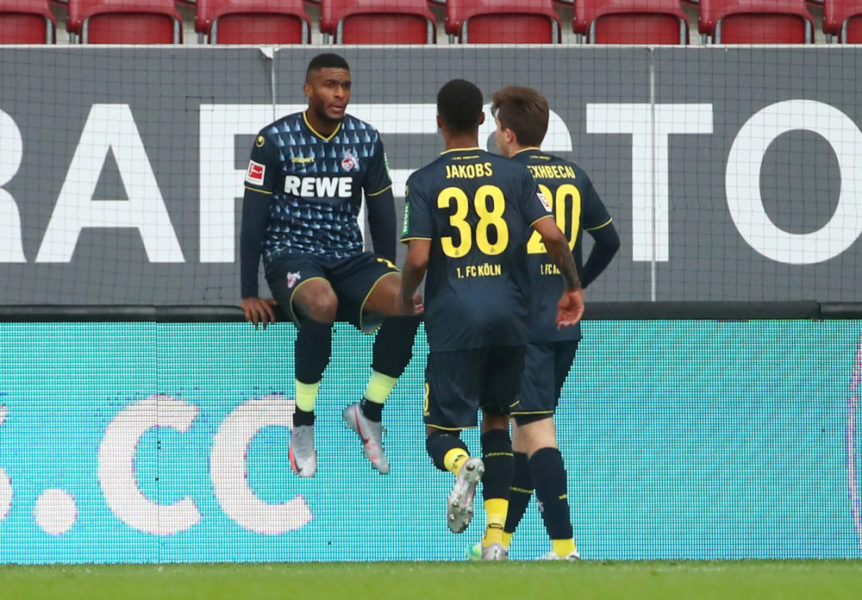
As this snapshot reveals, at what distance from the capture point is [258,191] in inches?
226

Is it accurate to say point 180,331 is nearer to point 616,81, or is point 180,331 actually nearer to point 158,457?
point 158,457

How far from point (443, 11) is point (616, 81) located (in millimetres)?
2295

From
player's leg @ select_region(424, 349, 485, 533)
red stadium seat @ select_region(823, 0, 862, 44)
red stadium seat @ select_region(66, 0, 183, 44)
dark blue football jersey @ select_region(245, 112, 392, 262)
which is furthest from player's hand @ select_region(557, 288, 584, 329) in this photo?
red stadium seat @ select_region(823, 0, 862, 44)

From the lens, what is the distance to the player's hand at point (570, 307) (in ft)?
17.6

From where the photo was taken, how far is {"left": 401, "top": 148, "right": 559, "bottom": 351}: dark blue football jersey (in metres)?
5.18

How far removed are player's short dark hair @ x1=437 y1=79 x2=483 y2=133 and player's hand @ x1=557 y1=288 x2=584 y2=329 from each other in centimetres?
75

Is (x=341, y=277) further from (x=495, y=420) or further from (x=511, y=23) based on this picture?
(x=511, y=23)

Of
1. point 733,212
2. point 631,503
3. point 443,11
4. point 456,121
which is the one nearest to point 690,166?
point 733,212

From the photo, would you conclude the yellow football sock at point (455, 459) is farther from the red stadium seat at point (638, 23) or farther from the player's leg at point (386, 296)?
the red stadium seat at point (638, 23)

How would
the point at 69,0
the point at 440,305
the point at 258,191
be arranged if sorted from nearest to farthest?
the point at 440,305 → the point at 258,191 → the point at 69,0

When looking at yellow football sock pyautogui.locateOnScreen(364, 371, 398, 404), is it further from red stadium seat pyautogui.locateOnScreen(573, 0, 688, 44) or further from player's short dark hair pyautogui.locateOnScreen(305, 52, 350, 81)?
red stadium seat pyautogui.locateOnScreen(573, 0, 688, 44)

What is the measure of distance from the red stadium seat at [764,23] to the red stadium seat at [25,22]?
491cm

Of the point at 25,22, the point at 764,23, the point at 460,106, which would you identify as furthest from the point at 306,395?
the point at 764,23

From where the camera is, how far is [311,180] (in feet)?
19.1
